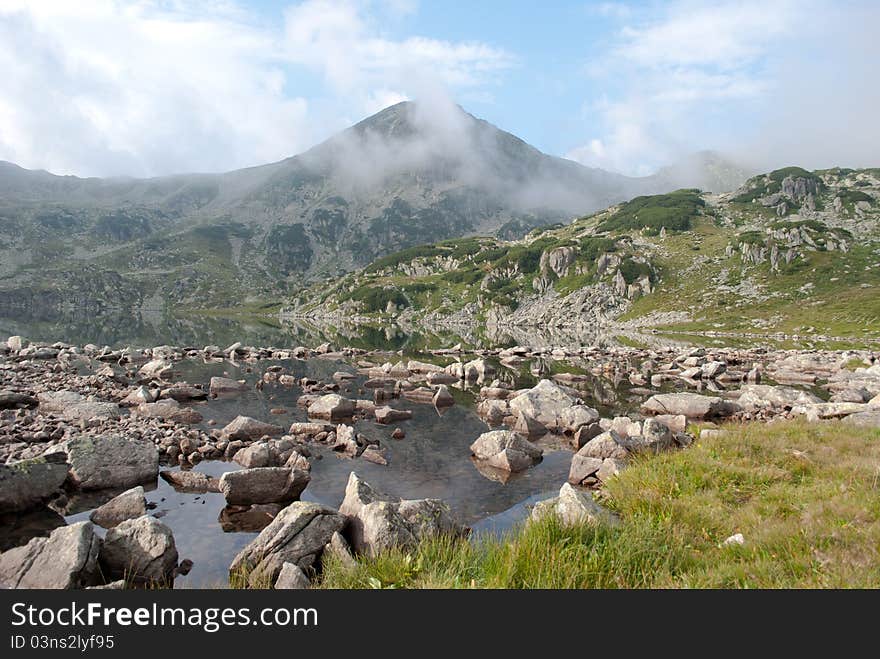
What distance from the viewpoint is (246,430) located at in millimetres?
21328

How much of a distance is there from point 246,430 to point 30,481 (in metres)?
8.38

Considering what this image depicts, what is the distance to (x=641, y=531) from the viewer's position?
799cm

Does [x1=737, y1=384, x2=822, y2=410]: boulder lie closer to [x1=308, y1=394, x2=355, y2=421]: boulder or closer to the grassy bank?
the grassy bank

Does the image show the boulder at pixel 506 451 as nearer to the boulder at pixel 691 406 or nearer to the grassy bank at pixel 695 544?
the grassy bank at pixel 695 544

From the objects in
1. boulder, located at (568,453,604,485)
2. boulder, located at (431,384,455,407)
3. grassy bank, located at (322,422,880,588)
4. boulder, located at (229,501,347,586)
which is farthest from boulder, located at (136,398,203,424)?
grassy bank, located at (322,422,880,588)

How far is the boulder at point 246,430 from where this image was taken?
68.9 ft

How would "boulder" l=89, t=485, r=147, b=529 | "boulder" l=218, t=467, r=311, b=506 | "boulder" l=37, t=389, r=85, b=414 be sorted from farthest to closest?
"boulder" l=37, t=389, r=85, b=414 → "boulder" l=218, t=467, r=311, b=506 → "boulder" l=89, t=485, r=147, b=529

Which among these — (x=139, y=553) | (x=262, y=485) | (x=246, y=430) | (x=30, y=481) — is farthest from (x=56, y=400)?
(x=139, y=553)

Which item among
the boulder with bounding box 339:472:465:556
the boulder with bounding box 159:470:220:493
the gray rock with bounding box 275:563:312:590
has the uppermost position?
the gray rock with bounding box 275:563:312:590

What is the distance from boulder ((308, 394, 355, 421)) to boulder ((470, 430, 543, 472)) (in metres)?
8.66

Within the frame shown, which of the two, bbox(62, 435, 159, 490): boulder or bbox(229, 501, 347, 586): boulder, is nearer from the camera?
bbox(229, 501, 347, 586): boulder

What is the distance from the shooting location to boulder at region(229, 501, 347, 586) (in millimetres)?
9500

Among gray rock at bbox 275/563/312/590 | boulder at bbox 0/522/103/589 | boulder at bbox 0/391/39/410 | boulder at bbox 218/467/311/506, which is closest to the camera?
gray rock at bbox 275/563/312/590

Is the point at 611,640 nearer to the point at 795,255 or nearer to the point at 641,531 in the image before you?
the point at 641,531
